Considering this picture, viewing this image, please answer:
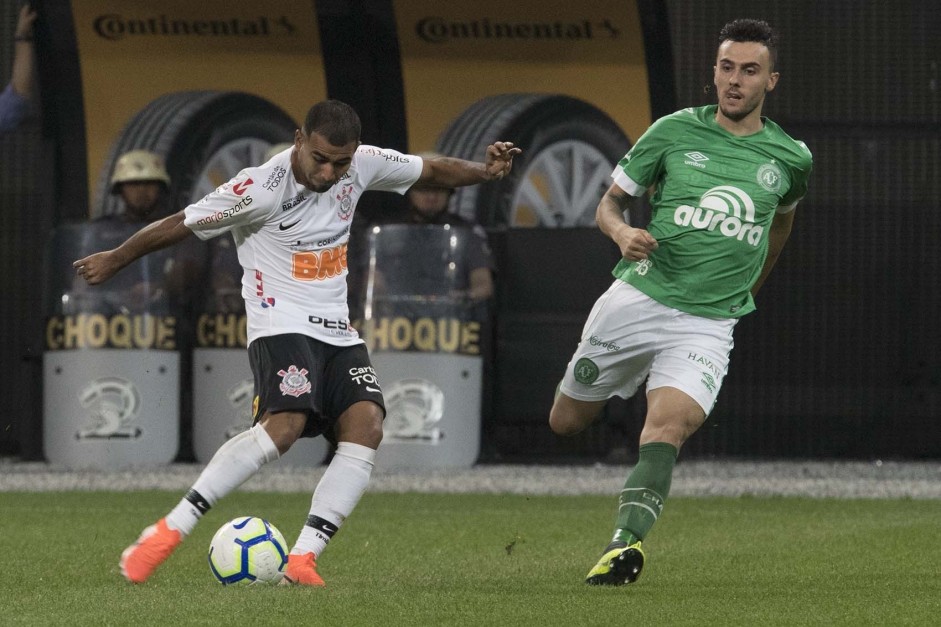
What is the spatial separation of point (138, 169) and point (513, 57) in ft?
9.08

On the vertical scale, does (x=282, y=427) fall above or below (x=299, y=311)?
below

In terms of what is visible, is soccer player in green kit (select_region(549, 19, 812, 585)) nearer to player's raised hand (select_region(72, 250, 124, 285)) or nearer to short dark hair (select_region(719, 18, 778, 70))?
short dark hair (select_region(719, 18, 778, 70))

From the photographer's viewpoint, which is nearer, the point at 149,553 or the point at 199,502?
the point at 149,553

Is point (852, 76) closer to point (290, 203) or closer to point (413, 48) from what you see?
point (413, 48)

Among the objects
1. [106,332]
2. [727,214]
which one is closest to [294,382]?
[727,214]

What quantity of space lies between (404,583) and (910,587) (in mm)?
1829

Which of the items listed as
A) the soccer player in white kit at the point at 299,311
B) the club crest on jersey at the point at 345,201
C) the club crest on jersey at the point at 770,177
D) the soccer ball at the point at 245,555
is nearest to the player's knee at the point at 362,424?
the soccer player in white kit at the point at 299,311

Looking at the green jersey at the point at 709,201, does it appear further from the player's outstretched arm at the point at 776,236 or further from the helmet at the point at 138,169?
the helmet at the point at 138,169

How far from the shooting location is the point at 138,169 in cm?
1261

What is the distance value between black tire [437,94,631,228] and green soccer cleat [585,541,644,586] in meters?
6.81

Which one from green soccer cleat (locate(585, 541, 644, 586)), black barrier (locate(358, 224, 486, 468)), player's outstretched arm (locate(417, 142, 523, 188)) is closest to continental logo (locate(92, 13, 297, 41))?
black barrier (locate(358, 224, 486, 468))

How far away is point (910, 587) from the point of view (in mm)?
6684

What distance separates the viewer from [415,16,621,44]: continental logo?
12961 mm

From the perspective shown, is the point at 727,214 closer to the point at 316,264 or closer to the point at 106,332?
the point at 316,264
